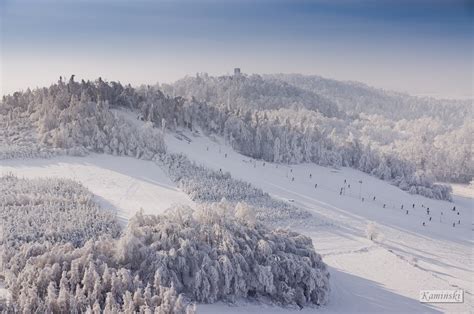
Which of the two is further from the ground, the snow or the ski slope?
the snow

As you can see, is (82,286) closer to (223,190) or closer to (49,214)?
(49,214)

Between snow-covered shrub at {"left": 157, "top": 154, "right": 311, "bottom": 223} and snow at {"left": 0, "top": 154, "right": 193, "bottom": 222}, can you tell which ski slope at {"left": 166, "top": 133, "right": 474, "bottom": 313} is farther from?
snow at {"left": 0, "top": 154, "right": 193, "bottom": 222}

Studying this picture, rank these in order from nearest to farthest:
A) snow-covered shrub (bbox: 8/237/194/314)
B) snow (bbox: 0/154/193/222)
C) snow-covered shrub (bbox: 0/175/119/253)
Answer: snow-covered shrub (bbox: 8/237/194/314) → snow-covered shrub (bbox: 0/175/119/253) → snow (bbox: 0/154/193/222)

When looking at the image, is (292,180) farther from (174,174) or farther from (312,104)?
(312,104)

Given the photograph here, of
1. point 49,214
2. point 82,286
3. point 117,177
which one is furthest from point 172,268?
point 117,177

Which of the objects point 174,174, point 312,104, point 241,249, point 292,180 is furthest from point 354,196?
point 312,104

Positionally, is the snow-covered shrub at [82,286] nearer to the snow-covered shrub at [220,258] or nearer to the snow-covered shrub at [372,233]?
the snow-covered shrub at [220,258]

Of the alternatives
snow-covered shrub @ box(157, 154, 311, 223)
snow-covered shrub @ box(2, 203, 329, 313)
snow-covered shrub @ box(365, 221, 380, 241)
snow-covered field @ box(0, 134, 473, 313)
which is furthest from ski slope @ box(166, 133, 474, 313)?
snow-covered shrub @ box(157, 154, 311, 223)

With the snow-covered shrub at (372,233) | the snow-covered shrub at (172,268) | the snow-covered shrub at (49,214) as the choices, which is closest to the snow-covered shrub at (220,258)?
the snow-covered shrub at (172,268)
